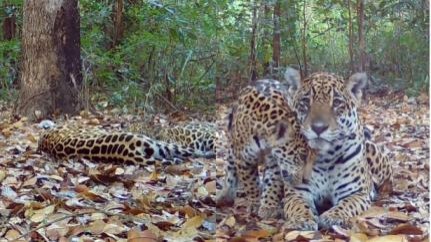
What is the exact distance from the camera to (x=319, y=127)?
2.01m

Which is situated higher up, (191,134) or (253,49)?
(253,49)

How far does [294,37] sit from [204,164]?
548mm

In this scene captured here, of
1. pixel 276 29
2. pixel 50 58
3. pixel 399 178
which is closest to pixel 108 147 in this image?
pixel 50 58

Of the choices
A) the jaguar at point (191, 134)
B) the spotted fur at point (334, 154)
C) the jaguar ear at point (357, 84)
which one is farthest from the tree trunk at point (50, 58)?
the jaguar ear at point (357, 84)

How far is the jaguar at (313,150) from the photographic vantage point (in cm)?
200

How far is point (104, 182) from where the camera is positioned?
2758 mm

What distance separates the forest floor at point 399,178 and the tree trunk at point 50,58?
0.93 metres

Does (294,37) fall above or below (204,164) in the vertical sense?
above

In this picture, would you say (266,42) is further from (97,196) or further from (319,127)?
(97,196)

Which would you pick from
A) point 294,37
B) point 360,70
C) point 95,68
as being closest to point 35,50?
point 95,68

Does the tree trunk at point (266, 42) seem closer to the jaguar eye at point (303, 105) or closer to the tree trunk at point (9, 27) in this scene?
the jaguar eye at point (303, 105)

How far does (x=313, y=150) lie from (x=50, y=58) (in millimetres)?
1013

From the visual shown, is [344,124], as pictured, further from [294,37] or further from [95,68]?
[95,68]

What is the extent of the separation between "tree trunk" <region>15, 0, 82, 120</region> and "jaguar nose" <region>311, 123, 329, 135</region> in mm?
933
